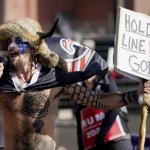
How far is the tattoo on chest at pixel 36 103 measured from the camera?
579 centimetres

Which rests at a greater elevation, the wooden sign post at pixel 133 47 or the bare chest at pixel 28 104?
the wooden sign post at pixel 133 47

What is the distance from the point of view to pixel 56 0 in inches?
1576

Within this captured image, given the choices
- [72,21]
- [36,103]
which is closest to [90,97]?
[36,103]

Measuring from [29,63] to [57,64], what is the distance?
20 centimetres

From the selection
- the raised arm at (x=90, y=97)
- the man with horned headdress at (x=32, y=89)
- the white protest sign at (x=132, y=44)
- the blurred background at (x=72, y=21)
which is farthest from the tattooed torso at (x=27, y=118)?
the blurred background at (x=72, y=21)

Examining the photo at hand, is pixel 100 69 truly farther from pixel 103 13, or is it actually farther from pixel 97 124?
pixel 103 13

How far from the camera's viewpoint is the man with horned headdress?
574 centimetres

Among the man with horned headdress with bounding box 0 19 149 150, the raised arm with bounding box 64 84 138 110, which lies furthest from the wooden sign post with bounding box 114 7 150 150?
the raised arm with bounding box 64 84 138 110

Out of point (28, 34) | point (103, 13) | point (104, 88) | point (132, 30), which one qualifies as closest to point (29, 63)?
point (28, 34)

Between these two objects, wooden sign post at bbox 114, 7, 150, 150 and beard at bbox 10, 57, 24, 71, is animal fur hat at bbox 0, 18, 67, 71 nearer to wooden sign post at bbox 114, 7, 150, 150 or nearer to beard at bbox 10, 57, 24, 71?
beard at bbox 10, 57, 24, 71

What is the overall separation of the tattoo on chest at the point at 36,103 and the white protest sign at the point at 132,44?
0.64m

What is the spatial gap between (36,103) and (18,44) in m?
0.42

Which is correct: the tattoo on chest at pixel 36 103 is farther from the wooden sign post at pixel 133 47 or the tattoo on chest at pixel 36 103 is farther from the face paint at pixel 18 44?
the wooden sign post at pixel 133 47

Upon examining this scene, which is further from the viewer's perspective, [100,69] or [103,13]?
[103,13]
